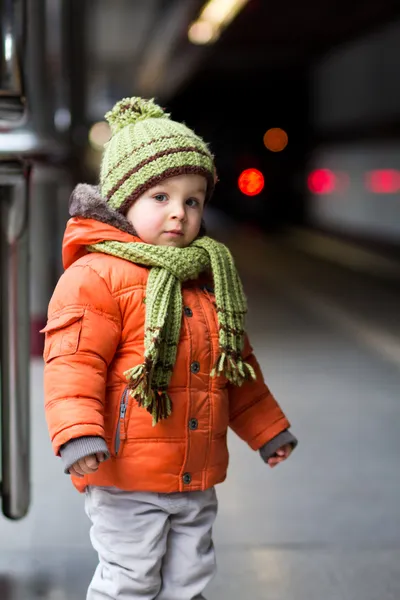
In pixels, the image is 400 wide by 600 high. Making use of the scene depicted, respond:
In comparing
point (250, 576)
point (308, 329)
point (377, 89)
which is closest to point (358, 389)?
point (308, 329)

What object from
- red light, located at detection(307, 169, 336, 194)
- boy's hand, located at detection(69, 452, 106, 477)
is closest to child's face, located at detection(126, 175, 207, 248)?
boy's hand, located at detection(69, 452, 106, 477)

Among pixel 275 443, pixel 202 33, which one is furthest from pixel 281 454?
pixel 202 33

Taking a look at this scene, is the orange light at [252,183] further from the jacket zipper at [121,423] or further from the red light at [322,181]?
the red light at [322,181]

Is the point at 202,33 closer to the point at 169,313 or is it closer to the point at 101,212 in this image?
the point at 101,212

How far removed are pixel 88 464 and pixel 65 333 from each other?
0.30m

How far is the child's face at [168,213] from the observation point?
91.2 inches

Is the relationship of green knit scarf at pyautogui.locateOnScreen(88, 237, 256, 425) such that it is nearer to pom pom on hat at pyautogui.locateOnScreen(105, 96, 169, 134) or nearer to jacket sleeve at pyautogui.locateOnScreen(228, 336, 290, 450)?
jacket sleeve at pyautogui.locateOnScreen(228, 336, 290, 450)

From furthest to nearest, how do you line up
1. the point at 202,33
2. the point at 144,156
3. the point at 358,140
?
the point at 358,140 → the point at 202,33 → the point at 144,156

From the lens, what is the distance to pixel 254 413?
2.54 metres

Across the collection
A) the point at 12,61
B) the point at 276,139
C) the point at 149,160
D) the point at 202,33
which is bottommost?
the point at 276,139

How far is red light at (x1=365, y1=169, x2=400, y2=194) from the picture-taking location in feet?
39.0

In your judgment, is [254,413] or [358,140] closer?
[254,413]

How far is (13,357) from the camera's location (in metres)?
3.11

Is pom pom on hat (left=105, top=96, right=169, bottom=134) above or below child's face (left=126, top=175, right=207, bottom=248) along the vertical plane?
above
